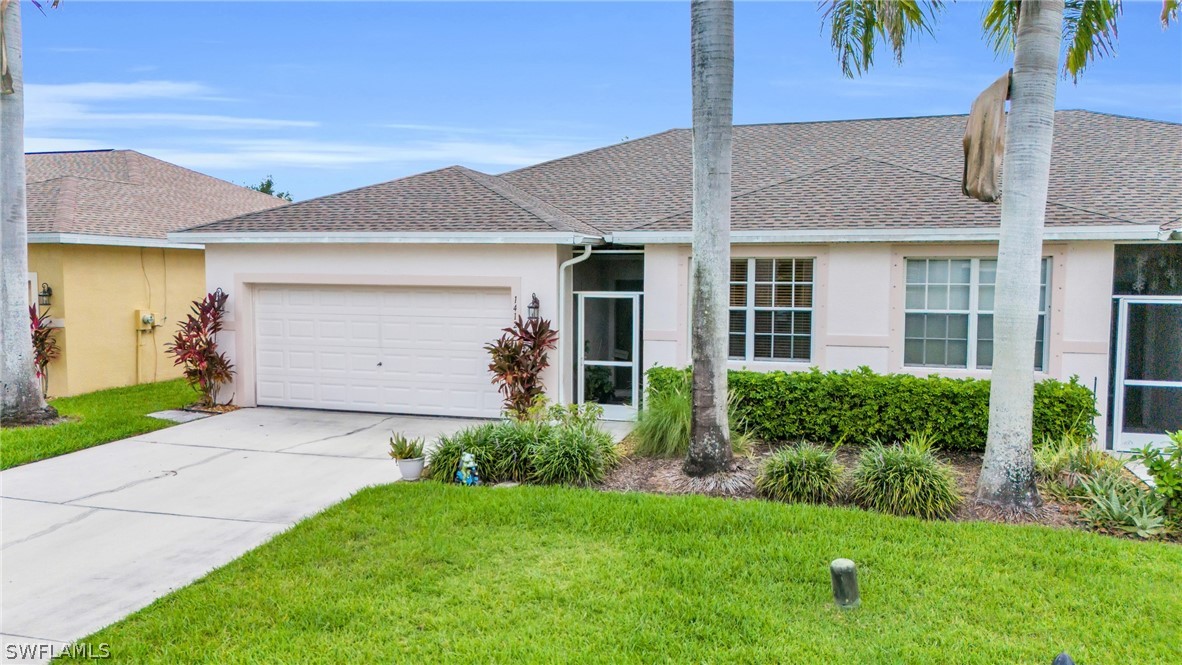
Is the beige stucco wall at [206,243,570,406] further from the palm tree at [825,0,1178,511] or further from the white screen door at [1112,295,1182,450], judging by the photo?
the white screen door at [1112,295,1182,450]

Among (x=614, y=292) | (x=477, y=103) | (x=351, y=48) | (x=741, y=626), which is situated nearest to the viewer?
(x=741, y=626)

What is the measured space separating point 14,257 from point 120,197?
5771mm

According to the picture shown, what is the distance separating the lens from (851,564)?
5.29m

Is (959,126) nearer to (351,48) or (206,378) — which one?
(351,48)

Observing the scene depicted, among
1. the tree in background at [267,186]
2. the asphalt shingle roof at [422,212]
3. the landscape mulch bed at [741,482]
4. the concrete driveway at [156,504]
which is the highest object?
the tree in background at [267,186]

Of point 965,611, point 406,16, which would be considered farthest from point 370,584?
point 406,16

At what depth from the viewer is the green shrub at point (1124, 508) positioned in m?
6.88

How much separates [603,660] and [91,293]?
46.2 feet

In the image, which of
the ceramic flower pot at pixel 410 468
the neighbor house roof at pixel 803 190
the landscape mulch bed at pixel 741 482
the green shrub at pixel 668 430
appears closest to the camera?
the landscape mulch bed at pixel 741 482

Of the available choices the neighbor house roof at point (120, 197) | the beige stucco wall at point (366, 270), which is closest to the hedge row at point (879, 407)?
the beige stucco wall at point (366, 270)

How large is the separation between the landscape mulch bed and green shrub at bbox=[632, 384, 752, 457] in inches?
5.9

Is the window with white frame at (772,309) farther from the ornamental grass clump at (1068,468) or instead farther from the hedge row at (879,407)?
the ornamental grass clump at (1068,468)

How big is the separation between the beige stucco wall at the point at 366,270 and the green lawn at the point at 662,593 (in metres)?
5.47

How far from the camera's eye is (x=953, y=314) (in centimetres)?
1119
